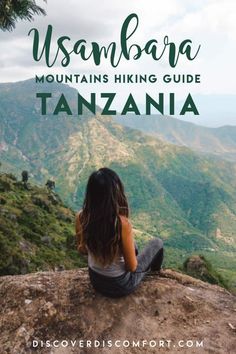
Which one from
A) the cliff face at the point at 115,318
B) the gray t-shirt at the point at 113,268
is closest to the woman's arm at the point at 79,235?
the gray t-shirt at the point at 113,268

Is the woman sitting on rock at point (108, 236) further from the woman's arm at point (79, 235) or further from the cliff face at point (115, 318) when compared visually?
the cliff face at point (115, 318)

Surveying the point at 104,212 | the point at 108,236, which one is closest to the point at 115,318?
the point at 108,236

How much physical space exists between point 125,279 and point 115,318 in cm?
82

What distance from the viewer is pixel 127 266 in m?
9.66

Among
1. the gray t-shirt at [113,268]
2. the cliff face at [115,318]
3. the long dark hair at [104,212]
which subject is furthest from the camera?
the gray t-shirt at [113,268]

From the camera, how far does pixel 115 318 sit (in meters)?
9.67

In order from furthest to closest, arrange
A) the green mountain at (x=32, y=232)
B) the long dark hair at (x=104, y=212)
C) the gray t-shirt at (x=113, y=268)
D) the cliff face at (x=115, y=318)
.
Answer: the green mountain at (x=32, y=232), the gray t-shirt at (x=113, y=268), the cliff face at (x=115, y=318), the long dark hair at (x=104, y=212)

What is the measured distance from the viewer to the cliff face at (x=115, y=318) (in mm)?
9141

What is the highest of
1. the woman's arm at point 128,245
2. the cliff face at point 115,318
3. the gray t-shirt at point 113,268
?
the woman's arm at point 128,245

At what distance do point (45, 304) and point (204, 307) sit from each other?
11.5ft

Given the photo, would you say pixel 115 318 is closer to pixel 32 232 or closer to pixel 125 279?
pixel 125 279

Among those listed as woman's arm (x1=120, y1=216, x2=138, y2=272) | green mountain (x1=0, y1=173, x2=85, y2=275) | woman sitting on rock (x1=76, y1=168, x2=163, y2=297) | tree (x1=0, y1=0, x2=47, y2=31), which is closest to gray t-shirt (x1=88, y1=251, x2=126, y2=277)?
woman sitting on rock (x1=76, y1=168, x2=163, y2=297)

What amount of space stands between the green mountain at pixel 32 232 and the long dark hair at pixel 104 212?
2906cm

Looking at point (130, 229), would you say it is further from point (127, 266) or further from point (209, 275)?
point (209, 275)
